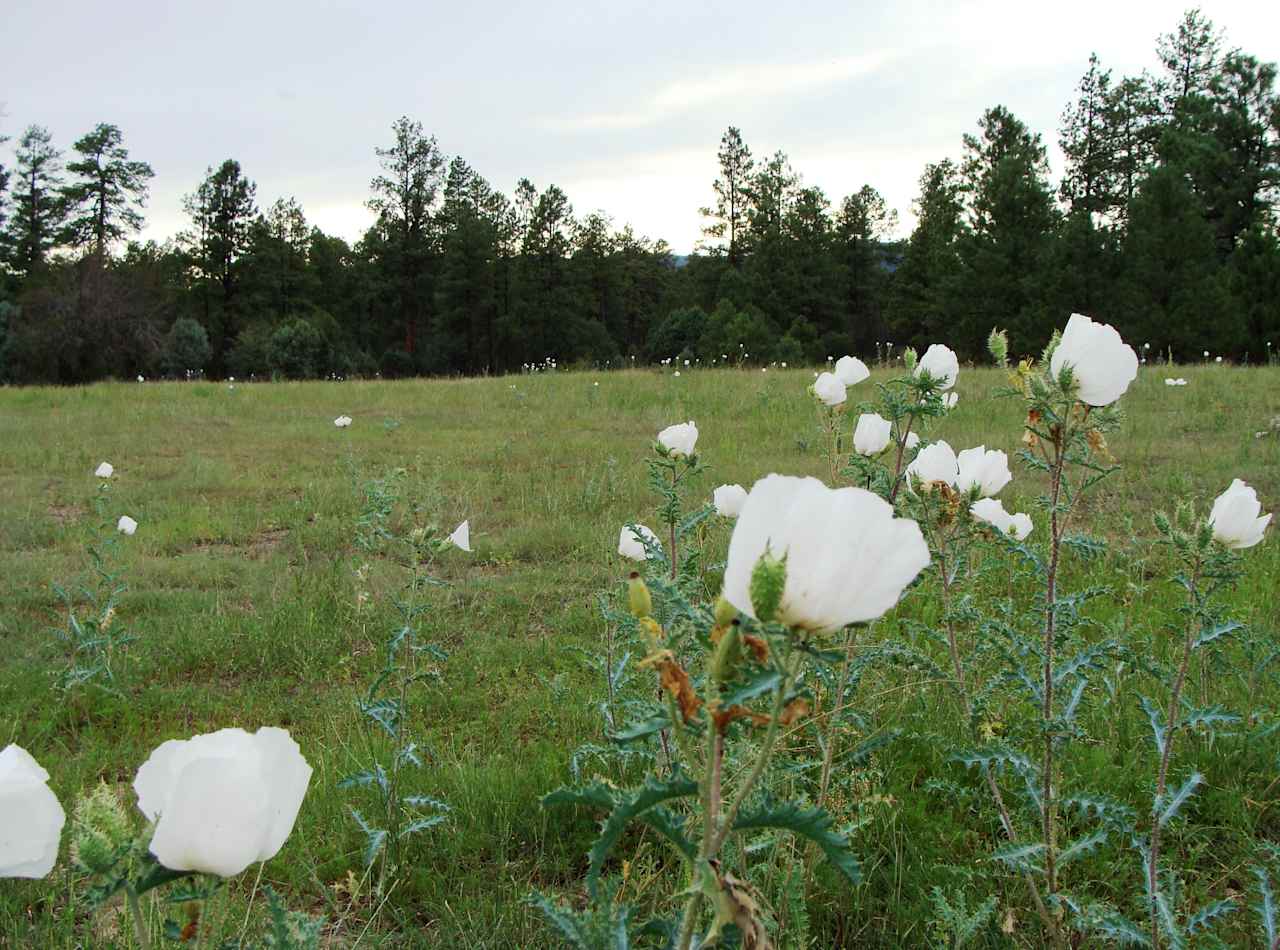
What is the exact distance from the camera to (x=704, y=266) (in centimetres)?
4781

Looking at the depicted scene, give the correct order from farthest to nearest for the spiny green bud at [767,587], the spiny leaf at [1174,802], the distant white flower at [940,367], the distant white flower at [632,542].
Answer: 1. the distant white flower at [632,542]
2. the distant white flower at [940,367]
3. the spiny leaf at [1174,802]
4. the spiny green bud at [767,587]

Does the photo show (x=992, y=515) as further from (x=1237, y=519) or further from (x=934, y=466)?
(x=1237, y=519)

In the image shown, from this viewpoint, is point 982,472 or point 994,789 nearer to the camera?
point 994,789

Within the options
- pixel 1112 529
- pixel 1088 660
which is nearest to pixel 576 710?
pixel 1088 660

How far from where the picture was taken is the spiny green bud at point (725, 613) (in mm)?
764

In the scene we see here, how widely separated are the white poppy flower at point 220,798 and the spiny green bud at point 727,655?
1.18 feet

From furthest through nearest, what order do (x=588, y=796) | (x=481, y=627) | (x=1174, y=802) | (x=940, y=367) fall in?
1. (x=481, y=627)
2. (x=940, y=367)
3. (x=1174, y=802)
4. (x=588, y=796)

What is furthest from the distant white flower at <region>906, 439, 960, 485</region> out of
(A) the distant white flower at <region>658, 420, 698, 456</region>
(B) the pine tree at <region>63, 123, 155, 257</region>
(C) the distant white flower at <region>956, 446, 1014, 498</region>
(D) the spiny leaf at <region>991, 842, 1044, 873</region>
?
(B) the pine tree at <region>63, 123, 155, 257</region>

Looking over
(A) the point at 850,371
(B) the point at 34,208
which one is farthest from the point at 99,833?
(B) the point at 34,208

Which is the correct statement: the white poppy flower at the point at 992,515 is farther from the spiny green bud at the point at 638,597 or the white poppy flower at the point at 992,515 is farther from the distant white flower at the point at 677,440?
the spiny green bud at the point at 638,597

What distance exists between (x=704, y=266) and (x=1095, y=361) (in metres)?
47.5

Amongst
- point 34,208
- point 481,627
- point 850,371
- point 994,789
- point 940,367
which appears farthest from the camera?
point 34,208

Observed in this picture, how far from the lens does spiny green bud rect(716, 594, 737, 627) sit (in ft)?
2.51

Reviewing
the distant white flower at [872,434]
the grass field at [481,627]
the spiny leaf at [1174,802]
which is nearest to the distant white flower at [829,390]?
the distant white flower at [872,434]
